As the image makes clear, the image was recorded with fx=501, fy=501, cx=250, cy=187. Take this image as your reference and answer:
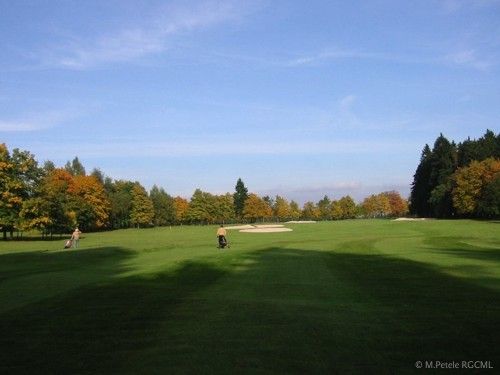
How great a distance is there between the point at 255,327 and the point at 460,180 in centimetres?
10129

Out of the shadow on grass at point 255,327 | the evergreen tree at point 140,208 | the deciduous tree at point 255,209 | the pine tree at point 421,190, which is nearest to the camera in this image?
the shadow on grass at point 255,327

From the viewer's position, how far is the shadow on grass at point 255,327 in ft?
25.1

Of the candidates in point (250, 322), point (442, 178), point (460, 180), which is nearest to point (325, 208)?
point (442, 178)

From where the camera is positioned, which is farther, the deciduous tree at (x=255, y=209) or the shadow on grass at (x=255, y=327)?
the deciduous tree at (x=255, y=209)

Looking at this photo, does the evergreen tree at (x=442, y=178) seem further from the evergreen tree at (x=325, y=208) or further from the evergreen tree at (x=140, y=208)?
the evergreen tree at (x=140, y=208)

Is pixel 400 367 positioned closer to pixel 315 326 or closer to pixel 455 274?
pixel 315 326

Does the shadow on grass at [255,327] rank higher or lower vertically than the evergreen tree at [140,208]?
lower

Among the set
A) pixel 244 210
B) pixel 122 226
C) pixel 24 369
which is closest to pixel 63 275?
pixel 24 369

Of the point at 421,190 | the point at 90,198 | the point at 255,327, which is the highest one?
the point at 421,190

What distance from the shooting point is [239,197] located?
187875 millimetres

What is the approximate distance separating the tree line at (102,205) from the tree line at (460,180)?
149 ft

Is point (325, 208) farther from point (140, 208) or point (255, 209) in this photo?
point (140, 208)

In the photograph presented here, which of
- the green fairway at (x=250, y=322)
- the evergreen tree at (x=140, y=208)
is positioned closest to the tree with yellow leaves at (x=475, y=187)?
the green fairway at (x=250, y=322)

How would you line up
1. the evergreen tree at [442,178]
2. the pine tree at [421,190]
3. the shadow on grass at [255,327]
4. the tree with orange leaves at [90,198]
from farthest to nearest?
the pine tree at [421,190], the evergreen tree at [442,178], the tree with orange leaves at [90,198], the shadow on grass at [255,327]
